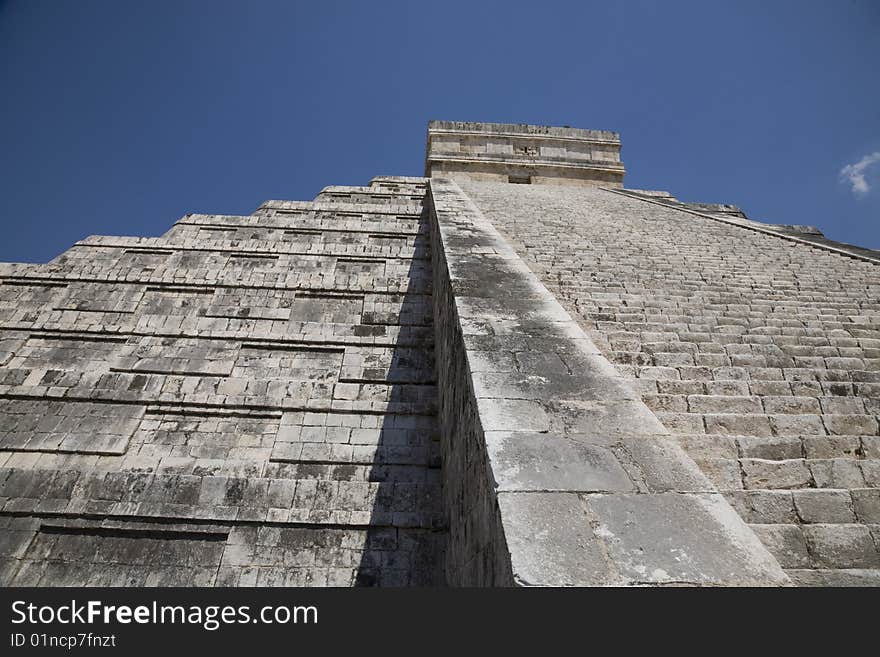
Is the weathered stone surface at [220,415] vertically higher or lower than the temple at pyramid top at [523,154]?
lower

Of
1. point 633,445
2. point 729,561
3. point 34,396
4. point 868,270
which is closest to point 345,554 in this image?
point 633,445

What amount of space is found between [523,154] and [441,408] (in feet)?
42.3

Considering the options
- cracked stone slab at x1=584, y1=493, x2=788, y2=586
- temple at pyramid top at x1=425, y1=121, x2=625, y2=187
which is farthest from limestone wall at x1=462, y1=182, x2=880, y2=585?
temple at pyramid top at x1=425, y1=121, x2=625, y2=187

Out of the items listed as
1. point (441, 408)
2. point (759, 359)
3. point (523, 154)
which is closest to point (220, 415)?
point (441, 408)

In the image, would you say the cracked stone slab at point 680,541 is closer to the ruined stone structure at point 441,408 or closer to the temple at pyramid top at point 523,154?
Answer: the ruined stone structure at point 441,408

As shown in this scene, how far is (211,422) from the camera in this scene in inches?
A: 184

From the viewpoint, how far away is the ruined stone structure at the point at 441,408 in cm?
197

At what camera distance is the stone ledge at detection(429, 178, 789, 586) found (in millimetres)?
1542

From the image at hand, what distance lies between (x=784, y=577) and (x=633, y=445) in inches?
27.1

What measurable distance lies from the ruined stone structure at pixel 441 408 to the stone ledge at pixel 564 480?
13mm

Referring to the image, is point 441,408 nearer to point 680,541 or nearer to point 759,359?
point 759,359

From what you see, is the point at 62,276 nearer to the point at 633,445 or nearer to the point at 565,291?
the point at 565,291

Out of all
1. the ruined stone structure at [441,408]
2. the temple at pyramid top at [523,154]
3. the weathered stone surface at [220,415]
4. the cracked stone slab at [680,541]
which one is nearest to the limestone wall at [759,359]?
the ruined stone structure at [441,408]

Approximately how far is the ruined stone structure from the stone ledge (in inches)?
0.5
